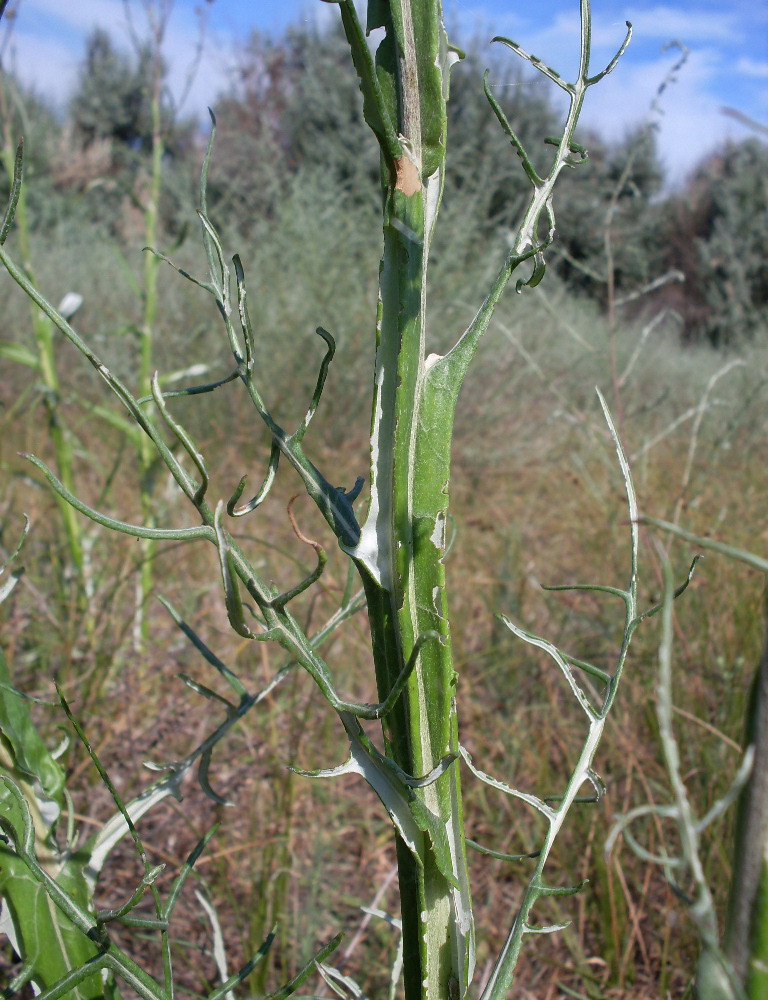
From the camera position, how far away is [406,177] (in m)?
0.36

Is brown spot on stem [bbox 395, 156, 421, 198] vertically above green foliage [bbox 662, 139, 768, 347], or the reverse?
green foliage [bbox 662, 139, 768, 347]

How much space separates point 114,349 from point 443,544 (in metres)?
4.00

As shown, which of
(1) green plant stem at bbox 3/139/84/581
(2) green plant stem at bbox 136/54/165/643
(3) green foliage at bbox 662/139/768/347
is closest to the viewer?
(1) green plant stem at bbox 3/139/84/581

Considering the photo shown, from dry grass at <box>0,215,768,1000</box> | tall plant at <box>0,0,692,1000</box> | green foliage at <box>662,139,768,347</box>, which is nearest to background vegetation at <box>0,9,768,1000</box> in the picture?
dry grass at <box>0,215,768,1000</box>

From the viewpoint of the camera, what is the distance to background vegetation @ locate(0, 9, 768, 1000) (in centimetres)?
122

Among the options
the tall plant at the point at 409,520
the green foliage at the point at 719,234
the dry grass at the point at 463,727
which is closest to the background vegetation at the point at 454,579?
the dry grass at the point at 463,727

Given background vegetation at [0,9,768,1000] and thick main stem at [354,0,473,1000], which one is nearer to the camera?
thick main stem at [354,0,473,1000]

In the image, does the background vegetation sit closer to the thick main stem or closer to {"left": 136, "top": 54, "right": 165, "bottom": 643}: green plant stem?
{"left": 136, "top": 54, "right": 165, "bottom": 643}: green plant stem

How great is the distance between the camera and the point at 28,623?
1.71m

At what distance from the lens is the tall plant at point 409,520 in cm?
36

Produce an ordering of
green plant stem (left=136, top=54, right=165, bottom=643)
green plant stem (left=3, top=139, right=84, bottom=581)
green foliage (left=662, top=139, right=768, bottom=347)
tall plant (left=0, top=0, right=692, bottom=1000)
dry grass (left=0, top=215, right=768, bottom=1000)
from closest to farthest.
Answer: tall plant (left=0, top=0, right=692, bottom=1000) → dry grass (left=0, top=215, right=768, bottom=1000) → green plant stem (left=3, top=139, right=84, bottom=581) → green plant stem (left=136, top=54, right=165, bottom=643) → green foliage (left=662, top=139, right=768, bottom=347)

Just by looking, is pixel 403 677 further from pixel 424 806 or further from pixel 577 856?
pixel 577 856

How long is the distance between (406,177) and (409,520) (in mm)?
154

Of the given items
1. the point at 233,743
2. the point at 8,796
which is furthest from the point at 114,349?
the point at 8,796
